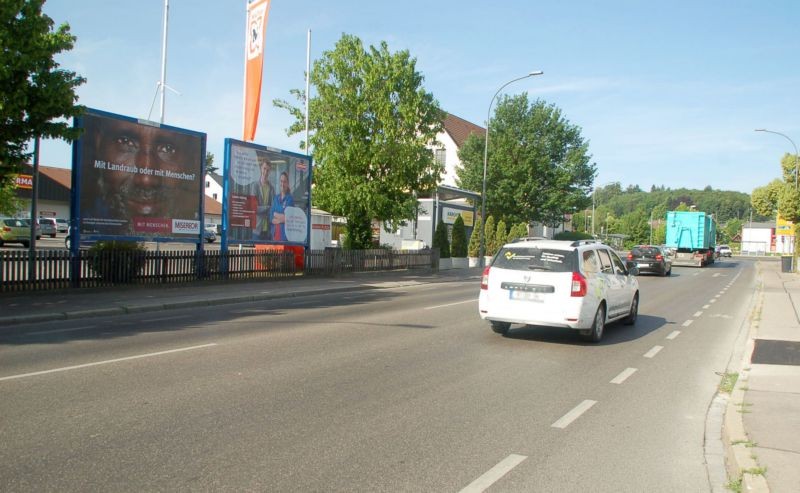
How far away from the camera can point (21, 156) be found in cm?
1385

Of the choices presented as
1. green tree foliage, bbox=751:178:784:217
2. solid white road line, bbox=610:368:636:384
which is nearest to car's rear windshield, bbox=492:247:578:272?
solid white road line, bbox=610:368:636:384

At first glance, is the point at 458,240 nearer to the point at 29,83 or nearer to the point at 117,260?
the point at 117,260

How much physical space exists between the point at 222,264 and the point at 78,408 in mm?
14160

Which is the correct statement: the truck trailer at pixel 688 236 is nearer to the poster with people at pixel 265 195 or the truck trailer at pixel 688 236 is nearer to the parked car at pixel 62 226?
the poster with people at pixel 265 195

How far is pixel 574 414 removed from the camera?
634 cm

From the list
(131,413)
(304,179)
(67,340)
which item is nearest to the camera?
(131,413)

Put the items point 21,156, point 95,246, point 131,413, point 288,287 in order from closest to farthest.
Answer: point 131,413, point 21,156, point 95,246, point 288,287

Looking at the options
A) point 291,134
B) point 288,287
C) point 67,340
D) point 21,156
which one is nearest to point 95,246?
point 21,156

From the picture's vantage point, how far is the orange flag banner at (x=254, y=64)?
22.2 meters

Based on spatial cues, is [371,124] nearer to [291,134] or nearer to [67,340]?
[291,134]

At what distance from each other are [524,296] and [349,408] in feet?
16.2

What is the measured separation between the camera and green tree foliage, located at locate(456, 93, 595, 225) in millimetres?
48750

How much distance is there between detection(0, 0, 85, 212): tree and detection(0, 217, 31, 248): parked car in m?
28.6

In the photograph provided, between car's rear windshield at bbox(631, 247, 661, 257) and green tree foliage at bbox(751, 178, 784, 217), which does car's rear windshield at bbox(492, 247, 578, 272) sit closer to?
car's rear windshield at bbox(631, 247, 661, 257)
